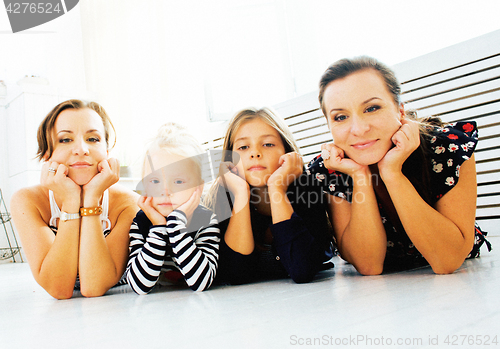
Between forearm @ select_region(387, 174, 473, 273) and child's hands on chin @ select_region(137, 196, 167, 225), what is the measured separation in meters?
0.58

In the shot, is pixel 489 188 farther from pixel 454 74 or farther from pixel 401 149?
pixel 401 149

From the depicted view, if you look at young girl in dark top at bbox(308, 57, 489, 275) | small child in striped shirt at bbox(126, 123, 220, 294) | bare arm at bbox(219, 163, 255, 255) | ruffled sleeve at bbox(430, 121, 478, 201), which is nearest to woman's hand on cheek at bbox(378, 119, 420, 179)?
young girl in dark top at bbox(308, 57, 489, 275)

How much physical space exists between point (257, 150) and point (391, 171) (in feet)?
1.25

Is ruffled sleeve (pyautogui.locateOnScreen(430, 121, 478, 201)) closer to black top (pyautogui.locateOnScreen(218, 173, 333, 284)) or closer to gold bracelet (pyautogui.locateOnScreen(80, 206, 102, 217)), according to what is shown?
black top (pyautogui.locateOnScreen(218, 173, 333, 284))

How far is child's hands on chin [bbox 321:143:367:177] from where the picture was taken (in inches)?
36.6

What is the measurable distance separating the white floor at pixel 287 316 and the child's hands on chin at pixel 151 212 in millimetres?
184

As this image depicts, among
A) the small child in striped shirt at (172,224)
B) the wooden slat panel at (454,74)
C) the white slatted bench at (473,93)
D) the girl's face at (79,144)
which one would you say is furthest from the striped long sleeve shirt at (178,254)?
the wooden slat panel at (454,74)

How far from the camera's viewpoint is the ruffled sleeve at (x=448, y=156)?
2.98 feet

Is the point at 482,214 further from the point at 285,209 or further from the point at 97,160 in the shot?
the point at 97,160

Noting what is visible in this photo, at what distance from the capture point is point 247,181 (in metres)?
1.08

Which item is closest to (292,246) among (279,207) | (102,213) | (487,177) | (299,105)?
(279,207)

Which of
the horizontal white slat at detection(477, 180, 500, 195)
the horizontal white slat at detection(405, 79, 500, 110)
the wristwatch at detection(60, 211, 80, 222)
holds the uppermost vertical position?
the horizontal white slat at detection(405, 79, 500, 110)

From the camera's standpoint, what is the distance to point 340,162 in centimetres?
95

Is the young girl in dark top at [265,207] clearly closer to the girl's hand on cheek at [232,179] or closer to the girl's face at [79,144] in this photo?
the girl's hand on cheek at [232,179]
